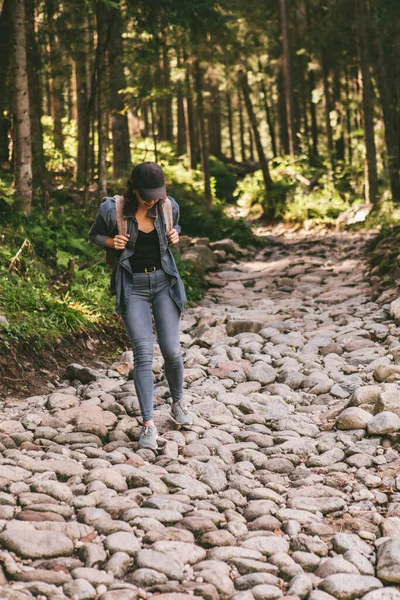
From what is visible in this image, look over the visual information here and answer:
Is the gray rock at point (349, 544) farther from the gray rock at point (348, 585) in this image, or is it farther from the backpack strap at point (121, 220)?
the backpack strap at point (121, 220)

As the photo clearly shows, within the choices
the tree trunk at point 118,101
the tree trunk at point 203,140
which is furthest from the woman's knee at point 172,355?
the tree trunk at point 203,140

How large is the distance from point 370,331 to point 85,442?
459 centimetres

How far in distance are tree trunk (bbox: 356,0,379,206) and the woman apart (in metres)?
14.8

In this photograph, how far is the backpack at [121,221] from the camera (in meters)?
5.24

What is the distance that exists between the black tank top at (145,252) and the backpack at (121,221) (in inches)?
4.7

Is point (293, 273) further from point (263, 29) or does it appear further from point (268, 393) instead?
point (263, 29)

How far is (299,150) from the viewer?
96.2 feet

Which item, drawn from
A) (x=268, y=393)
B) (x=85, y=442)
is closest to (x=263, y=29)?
(x=268, y=393)

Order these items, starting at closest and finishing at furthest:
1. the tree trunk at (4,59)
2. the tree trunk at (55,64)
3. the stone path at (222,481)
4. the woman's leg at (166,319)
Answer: the stone path at (222,481) < the woman's leg at (166,319) < the tree trunk at (4,59) < the tree trunk at (55,64)

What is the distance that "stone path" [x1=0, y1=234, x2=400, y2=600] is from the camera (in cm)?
358

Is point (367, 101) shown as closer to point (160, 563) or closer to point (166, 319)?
point (166, 319)

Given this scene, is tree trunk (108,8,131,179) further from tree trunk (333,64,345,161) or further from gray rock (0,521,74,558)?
tree trunk (333,64,345,161)

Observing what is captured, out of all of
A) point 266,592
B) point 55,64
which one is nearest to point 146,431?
point 266,592

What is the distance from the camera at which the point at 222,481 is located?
4.89 m
